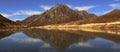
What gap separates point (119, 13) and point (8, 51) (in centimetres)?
15898

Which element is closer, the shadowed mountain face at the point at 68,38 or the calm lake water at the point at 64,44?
the calm lake water at the point at 64,44

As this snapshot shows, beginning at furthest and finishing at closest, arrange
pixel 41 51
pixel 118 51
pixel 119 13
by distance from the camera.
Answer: pixel 119 13 < pixel 41 51 < pixel 118 51

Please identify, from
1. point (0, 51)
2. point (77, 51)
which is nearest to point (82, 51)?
point (77, 51)

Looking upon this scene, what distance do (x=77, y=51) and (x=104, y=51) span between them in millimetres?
2648

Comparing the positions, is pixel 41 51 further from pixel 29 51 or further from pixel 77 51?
pixel 77 51

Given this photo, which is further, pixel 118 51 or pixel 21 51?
pixel 21 51

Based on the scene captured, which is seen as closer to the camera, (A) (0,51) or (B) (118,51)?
(B) (118,51)

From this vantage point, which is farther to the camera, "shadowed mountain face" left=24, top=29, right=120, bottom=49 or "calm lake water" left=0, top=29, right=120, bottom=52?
"shadowed mountain face" left=24, top=29, right=120, bottom=49

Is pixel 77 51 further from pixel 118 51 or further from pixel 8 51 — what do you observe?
pixel 8 51

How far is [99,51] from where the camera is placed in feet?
79.7

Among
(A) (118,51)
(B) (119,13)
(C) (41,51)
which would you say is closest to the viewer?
(A) (118,51)

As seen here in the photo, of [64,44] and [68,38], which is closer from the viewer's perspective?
[64,44]

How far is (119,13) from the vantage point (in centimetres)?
17688

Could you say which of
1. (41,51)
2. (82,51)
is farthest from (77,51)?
(41,51)
